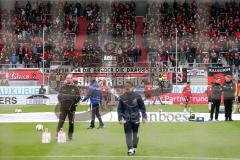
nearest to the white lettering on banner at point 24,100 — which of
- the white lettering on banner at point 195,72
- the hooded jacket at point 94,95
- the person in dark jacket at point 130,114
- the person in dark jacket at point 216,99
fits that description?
the white lettering on banner at point 195,72

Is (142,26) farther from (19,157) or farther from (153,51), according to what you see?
(19,157)

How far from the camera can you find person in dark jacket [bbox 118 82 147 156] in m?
10.8

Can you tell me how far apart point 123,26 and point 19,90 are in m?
15.7

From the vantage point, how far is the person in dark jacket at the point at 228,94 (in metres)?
17.1

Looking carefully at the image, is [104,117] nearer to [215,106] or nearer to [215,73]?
[215,106]

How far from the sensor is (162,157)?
10.6 m

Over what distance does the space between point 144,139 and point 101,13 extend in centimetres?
560

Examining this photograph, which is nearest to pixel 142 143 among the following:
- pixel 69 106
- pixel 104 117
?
pixel 69 106

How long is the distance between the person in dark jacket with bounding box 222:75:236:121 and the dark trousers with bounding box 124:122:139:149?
666 cm

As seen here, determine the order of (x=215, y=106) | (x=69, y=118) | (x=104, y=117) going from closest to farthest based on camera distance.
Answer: (x=69, y=118) → (x=215, y=106) → (x=104, y=117)

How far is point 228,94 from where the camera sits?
17.8 m

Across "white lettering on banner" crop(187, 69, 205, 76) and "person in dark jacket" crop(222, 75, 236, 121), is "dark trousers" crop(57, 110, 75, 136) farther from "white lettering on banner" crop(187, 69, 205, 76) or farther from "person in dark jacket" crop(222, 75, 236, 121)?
"white lettering on banner" crop(187, 69, 205, 76)

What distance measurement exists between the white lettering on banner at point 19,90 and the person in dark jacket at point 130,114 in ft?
45.3

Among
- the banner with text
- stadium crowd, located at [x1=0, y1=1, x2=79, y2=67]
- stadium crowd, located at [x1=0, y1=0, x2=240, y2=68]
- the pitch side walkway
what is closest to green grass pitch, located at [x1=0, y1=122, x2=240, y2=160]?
the pitch side walkway
